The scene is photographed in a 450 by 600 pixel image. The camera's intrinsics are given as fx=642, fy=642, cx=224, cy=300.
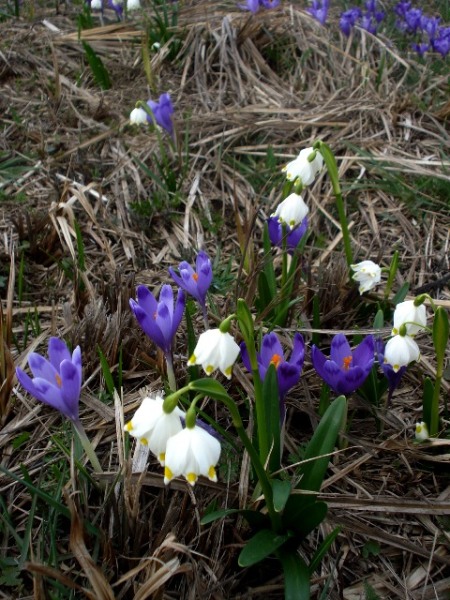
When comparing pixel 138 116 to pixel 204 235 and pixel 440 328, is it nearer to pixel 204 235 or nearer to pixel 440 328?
pixel 204 235

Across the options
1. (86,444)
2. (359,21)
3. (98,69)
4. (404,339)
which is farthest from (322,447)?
(359,21)

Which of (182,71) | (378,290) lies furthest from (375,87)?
(378,290)

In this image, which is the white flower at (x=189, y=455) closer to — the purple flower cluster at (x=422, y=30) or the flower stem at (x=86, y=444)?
the flower stem at (x=86, y=444)

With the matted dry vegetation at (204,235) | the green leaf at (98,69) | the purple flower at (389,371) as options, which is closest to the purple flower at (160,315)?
the matted dry vegetation at (204,235)

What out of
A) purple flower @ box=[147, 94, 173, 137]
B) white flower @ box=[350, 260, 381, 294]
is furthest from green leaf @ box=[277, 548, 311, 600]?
purple flower @ box=[147, 94, 173, 137]

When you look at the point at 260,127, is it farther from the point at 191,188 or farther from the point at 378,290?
the point at 378,290

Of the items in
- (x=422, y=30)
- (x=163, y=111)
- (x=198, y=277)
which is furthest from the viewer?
(x=422, y=30)
